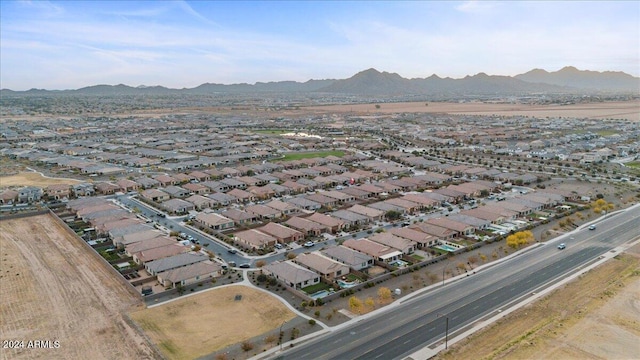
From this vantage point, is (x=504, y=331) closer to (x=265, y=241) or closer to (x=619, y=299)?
(x=619, y=299)

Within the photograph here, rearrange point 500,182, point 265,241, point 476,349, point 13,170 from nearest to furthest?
point 476,349
point 265,241
point 500,182
point 13,170

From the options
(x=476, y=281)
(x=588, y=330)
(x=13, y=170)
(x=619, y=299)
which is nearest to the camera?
(x=588, y=330)

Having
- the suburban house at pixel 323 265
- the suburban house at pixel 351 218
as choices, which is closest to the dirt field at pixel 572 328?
the suburban house at pixel 323 265

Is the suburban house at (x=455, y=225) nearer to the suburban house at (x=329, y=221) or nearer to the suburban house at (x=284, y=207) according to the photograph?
the suburban house at (x=329, y=221)

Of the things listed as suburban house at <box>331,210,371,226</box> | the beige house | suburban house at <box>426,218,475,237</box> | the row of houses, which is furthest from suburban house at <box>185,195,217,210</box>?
suburban house at <box>426,218,475,237</box>

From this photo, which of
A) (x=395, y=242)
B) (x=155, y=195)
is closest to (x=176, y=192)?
(x=155, y=195)

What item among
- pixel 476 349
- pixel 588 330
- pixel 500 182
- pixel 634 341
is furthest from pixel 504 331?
pixel 500 182
